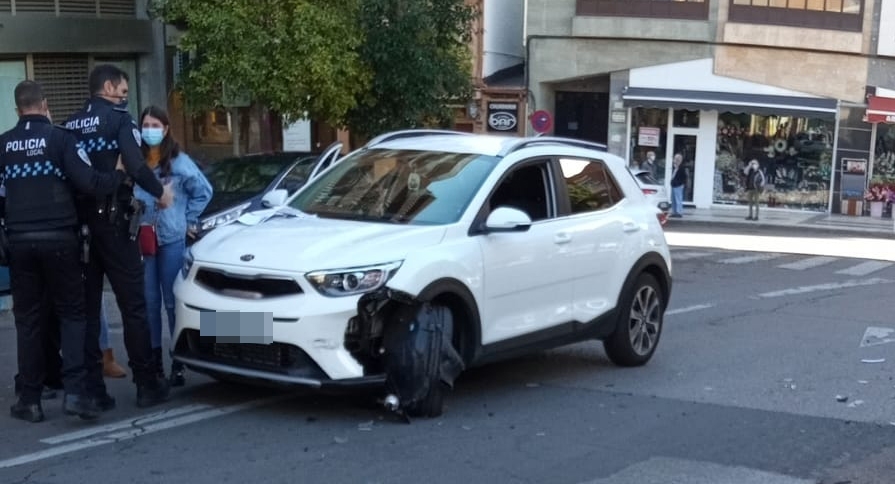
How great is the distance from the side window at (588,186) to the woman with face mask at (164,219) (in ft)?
8.50

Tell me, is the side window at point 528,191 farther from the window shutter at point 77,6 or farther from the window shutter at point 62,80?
the window shutter at point 77,6

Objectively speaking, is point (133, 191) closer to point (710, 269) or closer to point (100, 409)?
point (100, 409)

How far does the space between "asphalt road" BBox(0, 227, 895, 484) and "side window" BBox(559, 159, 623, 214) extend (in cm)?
130

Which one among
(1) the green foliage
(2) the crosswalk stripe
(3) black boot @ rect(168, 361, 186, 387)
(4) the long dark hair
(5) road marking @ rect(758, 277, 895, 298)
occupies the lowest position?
(2) the crosswalk stripe

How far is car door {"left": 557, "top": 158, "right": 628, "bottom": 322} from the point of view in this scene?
8.42 meters

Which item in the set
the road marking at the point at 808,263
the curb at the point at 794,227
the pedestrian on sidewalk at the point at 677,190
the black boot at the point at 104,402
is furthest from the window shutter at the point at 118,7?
the black boot at the point at 104,402

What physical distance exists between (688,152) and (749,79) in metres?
2.54

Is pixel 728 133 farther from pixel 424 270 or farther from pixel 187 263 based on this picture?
pixel 187 263

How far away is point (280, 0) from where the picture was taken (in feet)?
62.0

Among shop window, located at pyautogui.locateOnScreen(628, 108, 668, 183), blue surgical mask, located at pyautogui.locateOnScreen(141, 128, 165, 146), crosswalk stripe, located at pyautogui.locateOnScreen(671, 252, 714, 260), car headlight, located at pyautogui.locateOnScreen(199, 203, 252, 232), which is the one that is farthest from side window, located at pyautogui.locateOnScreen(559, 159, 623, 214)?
shop window, located at pyautogui.locateOnScreen(628, 108, 668, 183)

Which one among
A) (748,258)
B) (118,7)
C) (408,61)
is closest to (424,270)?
(408,61)

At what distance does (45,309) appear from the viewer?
6953 mm

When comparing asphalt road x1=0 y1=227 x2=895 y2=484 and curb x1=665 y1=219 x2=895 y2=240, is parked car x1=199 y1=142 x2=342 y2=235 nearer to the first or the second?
asphalt road x1=0 y1=227 x2=895 y2=484

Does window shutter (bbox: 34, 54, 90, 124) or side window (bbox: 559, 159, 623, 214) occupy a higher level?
window shutter (bbox: 34, 54, 90, 124)
